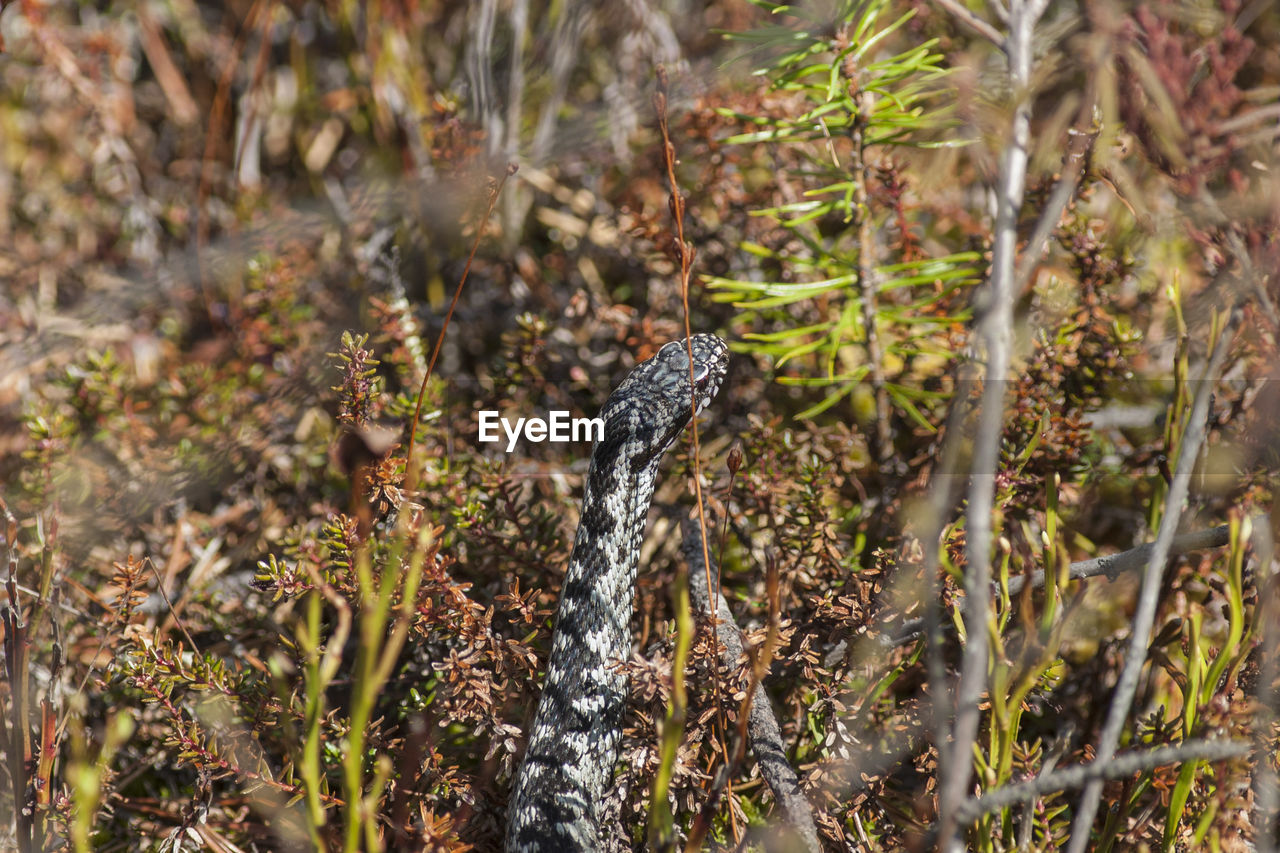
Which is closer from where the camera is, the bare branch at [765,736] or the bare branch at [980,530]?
the bare branch at [980,530]

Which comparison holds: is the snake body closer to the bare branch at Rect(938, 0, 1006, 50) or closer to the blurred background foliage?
the blurred background foliage

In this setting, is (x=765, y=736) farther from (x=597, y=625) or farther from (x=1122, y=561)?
(x=1122, y=561)

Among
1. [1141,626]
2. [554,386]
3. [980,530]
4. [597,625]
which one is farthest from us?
[554,386]

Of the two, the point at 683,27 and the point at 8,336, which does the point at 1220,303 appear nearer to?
the point at 683,27

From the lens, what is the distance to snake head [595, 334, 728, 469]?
2779mm

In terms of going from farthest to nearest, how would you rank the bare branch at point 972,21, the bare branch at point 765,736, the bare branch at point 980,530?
the bare branch at point 972,21 < the bare branch at point 765,736 < the bare branch at point 980,530

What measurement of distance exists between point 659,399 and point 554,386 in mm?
769

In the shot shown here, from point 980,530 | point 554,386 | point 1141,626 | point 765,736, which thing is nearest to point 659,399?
point 554,386

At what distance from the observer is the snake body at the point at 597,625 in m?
2.41

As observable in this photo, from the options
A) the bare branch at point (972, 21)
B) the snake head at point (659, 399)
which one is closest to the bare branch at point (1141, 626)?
the bare branch at point (972, 21)

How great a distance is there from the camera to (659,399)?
2.86 meters

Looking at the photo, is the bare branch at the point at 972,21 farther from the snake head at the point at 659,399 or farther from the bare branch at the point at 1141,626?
the snake head at the point at 659,399

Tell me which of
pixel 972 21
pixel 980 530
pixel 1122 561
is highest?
pixel 972 21

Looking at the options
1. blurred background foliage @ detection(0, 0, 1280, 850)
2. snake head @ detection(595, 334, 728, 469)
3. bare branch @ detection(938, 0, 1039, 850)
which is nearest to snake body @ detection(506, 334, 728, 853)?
snake head @ detection(595, 334, 728, 469)
